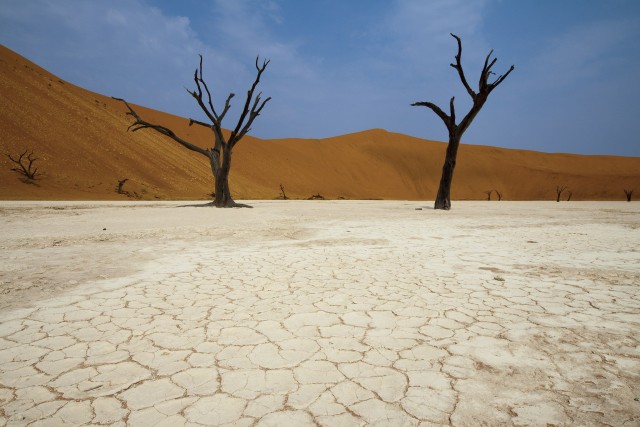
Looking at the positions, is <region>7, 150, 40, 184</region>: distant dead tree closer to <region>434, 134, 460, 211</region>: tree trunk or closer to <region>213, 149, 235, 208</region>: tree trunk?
<region>213, 149, 235, 208</region>: tree trunk

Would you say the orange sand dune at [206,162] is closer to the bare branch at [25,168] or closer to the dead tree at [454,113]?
the bare branch at [25,168]

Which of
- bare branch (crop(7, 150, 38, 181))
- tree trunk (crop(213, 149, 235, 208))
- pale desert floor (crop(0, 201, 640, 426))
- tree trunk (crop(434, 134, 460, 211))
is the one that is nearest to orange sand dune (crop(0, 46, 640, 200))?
bare branch (crop(7, 150, 38, 181))

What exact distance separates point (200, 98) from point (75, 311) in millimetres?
13269

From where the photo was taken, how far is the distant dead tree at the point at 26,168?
16.2 metres

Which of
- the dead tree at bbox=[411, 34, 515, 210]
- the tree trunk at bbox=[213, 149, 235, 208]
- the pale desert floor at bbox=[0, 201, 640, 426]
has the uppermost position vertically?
the dead tree at bbox=[411, 34, 515, 210]

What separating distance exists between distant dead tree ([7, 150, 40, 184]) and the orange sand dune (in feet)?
1.11

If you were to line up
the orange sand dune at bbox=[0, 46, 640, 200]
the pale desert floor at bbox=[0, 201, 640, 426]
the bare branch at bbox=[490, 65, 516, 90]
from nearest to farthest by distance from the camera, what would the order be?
the pale desert floor at bbox=[0, 201, 640, 426]
the bare branch at bbox=[490, 65, 516, 90]
the orange sand dune at bbox=[0, 46, 640, 200]

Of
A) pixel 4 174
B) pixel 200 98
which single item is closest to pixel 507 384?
pixel 200 98

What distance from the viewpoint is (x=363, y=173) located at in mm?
39219

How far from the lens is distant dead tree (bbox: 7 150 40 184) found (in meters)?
16.2

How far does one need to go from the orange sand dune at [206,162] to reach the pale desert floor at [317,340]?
16.7 metres

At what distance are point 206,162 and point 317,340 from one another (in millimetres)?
30929

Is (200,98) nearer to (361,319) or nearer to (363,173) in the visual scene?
(361,319)

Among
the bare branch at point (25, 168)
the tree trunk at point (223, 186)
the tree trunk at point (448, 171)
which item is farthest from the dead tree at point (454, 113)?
the bare branch at point (25, 168)
